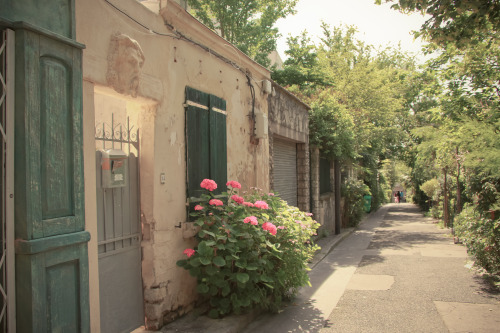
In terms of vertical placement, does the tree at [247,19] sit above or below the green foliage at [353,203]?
above

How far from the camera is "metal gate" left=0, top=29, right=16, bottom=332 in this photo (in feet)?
7.61

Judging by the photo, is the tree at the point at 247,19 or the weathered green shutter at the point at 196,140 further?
the tree at the point at 247,19

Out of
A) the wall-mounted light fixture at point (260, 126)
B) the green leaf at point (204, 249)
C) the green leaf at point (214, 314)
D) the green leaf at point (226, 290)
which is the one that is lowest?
the green leaf at point (214, 314)

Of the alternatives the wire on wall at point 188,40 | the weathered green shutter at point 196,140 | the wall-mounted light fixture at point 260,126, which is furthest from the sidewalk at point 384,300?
the wire on wall at point 188,40

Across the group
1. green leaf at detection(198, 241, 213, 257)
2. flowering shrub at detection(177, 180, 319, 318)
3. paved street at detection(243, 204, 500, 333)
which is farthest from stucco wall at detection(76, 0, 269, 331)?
paved street at detection(243, 204, 500, 333)

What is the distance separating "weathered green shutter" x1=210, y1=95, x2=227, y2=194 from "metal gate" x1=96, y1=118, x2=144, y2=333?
118 cm

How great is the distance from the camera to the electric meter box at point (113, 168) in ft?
11.4

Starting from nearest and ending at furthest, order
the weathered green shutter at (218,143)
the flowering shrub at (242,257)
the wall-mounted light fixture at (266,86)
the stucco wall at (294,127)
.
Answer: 1. the flowering shrub at (242,257)
2. the weathered green shutter at (218,143)
3. the wall-mounted light fixture at (266,86)
4. the stucco wall at (294,127)

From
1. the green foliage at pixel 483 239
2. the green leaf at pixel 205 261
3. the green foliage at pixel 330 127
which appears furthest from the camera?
the green foliage at pixel 330 127

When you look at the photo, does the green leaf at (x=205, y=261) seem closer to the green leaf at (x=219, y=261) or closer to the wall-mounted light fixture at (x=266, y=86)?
the green leaf at (x=219, y=261)

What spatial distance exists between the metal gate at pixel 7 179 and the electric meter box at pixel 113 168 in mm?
1142

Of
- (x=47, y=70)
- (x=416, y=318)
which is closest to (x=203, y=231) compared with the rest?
(x=47, y=70)

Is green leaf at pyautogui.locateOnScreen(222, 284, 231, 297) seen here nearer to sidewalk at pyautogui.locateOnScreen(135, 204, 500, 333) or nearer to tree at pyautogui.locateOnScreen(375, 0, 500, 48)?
sidewalk at pyautogui.locateOnScreen(135, 204, 500, 333)

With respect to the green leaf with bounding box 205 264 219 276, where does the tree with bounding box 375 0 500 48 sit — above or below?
above
